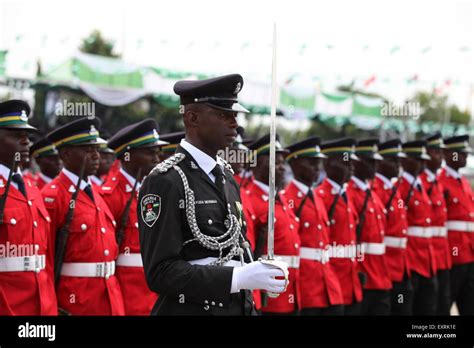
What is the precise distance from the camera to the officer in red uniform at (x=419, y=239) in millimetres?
9211

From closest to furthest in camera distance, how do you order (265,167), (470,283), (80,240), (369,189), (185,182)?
(185,182) < (80,240) < (265,167) < (369,189) < (470,283)

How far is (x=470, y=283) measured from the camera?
9.79 meters

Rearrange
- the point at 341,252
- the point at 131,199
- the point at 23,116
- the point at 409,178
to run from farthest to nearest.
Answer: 1. the point at 409,178
2. the point at 341,252
3. the point at 131,199
4. the point at 23,116

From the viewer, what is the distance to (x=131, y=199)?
6320mm

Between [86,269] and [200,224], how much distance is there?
234cm

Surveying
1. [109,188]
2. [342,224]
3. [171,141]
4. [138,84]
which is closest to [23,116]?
[109,188]

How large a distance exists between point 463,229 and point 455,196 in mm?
455

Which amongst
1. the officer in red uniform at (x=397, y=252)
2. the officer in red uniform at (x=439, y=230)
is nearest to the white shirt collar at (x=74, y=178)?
the officer in red uniform at (x=397, y=252)

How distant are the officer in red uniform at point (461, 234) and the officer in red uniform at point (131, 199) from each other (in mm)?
4964

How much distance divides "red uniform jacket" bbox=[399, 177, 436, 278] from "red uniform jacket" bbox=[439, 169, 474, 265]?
68cm

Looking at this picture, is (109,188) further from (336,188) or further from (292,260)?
(336,188)

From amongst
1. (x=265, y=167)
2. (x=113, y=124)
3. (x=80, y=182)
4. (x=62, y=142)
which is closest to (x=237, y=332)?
(x=80, y=182)

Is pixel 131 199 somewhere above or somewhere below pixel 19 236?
above

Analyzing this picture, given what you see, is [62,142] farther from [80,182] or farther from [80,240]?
[80,240]
